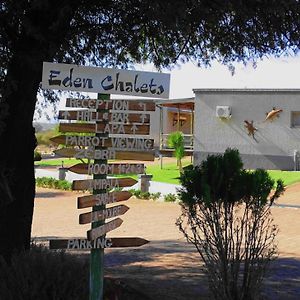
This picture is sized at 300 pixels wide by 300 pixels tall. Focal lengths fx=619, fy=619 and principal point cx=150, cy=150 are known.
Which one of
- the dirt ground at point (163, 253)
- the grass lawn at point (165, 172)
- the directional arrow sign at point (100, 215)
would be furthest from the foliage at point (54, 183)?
the directional arrow sign at point (100, 215)

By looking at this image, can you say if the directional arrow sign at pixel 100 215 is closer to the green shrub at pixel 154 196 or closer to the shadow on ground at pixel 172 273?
the shadow on ground at pixel 172 273

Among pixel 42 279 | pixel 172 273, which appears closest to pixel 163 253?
pixel 172 273

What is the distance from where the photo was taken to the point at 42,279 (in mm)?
5438

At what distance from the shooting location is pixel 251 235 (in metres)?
5.71

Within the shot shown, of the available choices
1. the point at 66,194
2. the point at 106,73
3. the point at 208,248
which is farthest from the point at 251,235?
the point at 66,194

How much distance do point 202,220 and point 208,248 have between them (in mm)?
283

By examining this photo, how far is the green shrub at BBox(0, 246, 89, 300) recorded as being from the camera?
537 centimetres

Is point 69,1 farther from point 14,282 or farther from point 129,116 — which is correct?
point 14,282

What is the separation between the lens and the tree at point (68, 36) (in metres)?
6.01

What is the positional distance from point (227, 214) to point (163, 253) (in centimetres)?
567

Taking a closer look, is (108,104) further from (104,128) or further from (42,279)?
(42,279)

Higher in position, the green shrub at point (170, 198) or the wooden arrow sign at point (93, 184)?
the wooden arrow sign at point (93, 184)

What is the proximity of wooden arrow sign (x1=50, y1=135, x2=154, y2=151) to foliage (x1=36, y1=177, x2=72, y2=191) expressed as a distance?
21.0 m

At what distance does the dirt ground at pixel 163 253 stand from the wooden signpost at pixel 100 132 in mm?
2005
